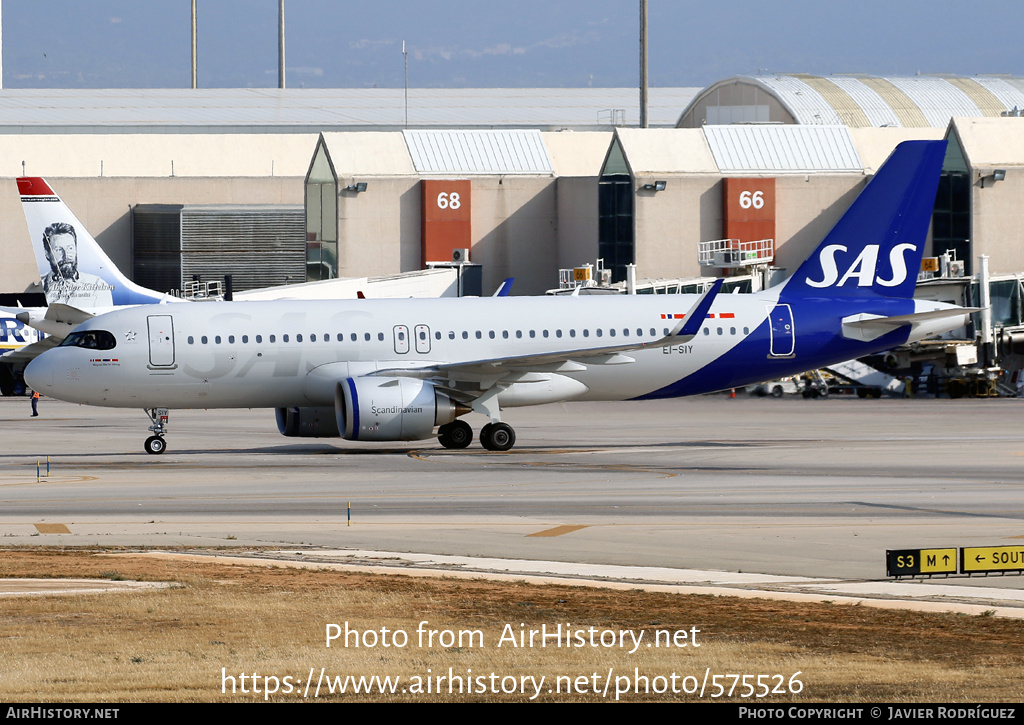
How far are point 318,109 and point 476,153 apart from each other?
44632mm

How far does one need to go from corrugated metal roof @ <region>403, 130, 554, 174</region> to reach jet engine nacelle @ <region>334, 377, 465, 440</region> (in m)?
51.6

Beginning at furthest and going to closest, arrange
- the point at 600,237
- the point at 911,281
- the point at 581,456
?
the point at 600,237 < the point at 911,281 < the point at 581,456

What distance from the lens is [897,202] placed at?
42.5 metres

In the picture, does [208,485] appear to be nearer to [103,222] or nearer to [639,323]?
[639,323]

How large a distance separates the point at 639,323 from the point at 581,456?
4.40m

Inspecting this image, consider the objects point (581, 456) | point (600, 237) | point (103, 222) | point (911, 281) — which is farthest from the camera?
point (103, 222)

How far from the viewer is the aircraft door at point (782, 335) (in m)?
40.8

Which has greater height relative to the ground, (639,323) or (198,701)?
(639,323)

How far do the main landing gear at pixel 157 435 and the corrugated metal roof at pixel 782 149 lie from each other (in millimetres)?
50586

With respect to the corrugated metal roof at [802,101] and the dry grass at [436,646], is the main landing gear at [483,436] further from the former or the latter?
the corrugated metal roof at [802,101]

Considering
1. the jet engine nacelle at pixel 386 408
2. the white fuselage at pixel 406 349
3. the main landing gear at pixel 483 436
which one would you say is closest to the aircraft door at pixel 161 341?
the white fuselage at pixel 406 349

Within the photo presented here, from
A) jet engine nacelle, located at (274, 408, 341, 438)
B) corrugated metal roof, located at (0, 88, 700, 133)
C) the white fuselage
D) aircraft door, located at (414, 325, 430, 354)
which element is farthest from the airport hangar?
jet engine nacelle, located at (274, 408, 341, 438)

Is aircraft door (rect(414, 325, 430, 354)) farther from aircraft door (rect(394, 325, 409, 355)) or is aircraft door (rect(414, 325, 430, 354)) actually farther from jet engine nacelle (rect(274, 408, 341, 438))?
jet engine nacelle (rect(274, 408, 341, 438))

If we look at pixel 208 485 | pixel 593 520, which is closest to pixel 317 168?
pixel 208 485
